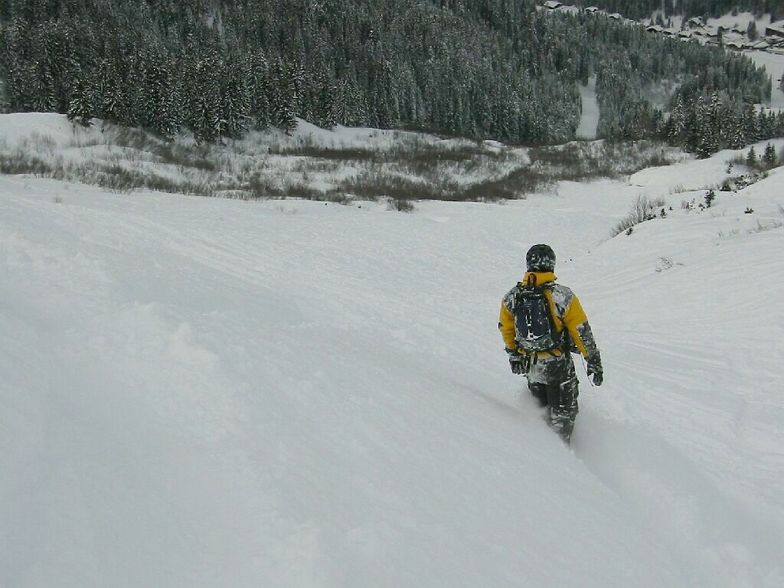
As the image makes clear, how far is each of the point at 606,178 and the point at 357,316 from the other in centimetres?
3621

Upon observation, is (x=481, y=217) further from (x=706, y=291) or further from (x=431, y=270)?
(x=706, y=291)

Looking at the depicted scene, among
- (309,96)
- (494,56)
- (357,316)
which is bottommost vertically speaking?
(357,316)

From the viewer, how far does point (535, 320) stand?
389cm

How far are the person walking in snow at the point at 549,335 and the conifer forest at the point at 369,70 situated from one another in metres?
39.2

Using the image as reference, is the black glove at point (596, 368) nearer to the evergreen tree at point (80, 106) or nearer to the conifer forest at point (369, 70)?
the evergreen tree at point (80, 106)

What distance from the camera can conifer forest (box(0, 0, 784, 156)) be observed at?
4634 cm

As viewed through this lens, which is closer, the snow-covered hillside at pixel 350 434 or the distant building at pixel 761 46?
the snow-covered hillside at pixel 350 434

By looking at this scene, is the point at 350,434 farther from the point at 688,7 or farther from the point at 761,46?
the point at 688,7

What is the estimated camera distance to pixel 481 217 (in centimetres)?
→ 1797

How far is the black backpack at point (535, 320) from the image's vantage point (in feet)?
12.7

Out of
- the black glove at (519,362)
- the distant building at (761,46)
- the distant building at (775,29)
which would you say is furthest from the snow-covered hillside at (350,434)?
the distant building at (775,29)

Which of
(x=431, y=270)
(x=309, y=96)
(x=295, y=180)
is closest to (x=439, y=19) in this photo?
(x=309, y=96)

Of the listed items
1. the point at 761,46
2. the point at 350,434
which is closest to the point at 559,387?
the point at 350,434

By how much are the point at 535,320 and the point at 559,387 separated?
0.73 metres
